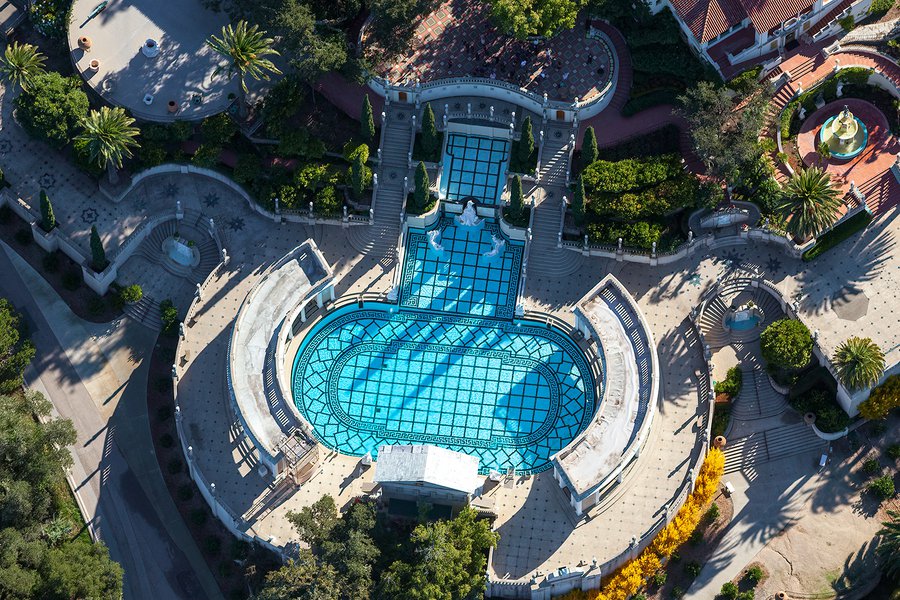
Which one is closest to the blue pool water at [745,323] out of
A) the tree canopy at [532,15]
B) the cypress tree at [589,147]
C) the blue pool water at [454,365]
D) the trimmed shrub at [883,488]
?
the blue pool water at [454,365]

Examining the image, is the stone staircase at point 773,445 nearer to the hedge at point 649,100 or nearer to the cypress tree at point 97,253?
the hedge at point 649,100

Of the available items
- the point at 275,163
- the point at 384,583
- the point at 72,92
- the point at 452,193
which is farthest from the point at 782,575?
the point at 72,92

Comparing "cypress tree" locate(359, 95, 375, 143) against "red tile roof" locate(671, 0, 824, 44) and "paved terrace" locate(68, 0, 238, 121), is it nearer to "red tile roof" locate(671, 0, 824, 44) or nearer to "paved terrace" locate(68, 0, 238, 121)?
"paved terrace" locate(68, 0, 238, 121)

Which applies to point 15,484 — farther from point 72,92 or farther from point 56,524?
point 72,92

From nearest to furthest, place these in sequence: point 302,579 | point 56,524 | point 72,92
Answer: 1. point 302,579
2. point 56,524
3. point 72,92

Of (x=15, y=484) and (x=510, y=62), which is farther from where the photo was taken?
(x=510, y=62)

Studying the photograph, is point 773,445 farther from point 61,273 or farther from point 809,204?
point 61,273
